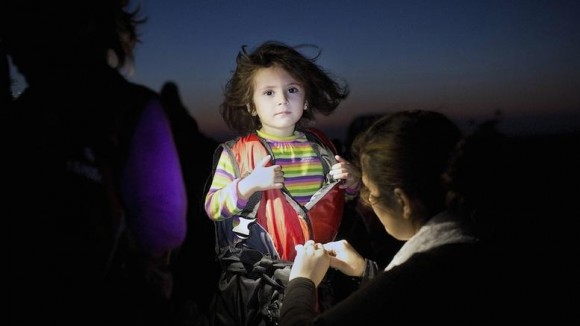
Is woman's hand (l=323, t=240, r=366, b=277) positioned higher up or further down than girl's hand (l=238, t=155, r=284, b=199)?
further down

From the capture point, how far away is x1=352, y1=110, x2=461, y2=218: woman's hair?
1183 mm

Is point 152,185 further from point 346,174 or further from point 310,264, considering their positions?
point 346,174

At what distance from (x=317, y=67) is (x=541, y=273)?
5.19 feet

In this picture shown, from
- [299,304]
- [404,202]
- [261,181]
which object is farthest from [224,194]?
[404,202]

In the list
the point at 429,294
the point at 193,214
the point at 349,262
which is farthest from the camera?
the point at 193,214

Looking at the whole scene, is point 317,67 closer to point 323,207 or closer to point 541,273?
point 323,207

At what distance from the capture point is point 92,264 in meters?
1.12

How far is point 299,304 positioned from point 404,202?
0.46m

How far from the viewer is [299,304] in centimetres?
124

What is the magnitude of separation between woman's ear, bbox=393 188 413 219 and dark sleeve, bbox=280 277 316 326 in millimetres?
396

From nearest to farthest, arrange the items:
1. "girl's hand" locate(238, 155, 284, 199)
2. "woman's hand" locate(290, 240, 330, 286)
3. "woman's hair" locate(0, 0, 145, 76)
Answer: "woman's hair" locate(0, 0, 145, 76)
"woman's hand" locate(290, 240, 330, 286)
"girl's hand" locate(238, 155, 284, 199)

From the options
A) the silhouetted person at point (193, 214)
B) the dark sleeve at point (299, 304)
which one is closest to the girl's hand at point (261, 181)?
the dark sleeve at point (299, 304)

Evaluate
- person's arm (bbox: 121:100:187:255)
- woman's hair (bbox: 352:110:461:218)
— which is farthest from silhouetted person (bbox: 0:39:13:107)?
woman's hair (bbox: 352:110:461:218)

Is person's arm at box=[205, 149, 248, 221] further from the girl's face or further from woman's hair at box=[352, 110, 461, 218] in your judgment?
woman's hair at box=[352, 110, 461, 218]
